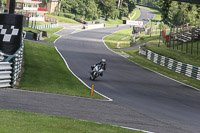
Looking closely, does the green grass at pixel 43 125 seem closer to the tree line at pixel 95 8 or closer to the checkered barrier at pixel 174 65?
the checkered barrier at pixel 174 65

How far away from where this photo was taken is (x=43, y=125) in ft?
36.9

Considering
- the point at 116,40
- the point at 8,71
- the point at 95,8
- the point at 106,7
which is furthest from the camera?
the point at 106,7

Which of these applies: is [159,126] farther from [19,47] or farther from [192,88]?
[192,88]

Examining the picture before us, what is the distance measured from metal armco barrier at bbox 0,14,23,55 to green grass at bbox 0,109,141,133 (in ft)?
32.7

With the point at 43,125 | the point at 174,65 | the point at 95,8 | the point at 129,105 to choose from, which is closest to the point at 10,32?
the point at 129,105

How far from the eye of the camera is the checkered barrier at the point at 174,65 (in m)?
38.5

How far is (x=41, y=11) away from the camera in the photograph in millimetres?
122125

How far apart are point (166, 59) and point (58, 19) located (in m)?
85.4

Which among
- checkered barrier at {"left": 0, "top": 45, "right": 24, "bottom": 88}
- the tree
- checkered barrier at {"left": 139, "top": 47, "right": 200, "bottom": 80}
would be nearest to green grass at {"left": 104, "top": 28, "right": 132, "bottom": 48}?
checkered barrier at {"left": 139, "top": 47, "right": 200, "bottom": 80}

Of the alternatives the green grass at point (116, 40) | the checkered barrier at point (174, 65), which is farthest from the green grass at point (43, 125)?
the green grass at point (116, 40)

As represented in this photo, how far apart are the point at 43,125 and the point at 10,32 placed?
12.4 m

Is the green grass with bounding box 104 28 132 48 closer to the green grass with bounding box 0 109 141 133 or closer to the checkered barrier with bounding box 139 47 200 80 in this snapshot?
the checkered barrier with bounding box 139 47 200 80

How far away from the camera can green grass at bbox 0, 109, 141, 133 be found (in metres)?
10.2

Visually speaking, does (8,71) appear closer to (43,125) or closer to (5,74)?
(5,74)
